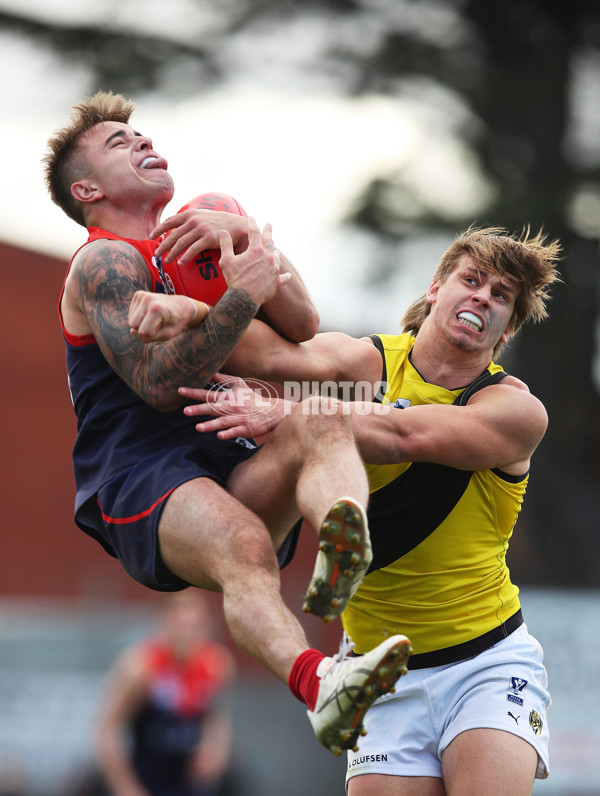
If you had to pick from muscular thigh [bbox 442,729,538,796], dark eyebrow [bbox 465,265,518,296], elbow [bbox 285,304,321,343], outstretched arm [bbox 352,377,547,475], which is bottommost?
muscular thigh [bbox 442,729,538,796]

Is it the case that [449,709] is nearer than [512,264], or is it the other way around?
[449,709]

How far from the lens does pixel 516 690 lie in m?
5.22

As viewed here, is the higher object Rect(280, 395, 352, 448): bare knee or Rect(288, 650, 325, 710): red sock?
Rect(280, 395, 352, 448): bare knee

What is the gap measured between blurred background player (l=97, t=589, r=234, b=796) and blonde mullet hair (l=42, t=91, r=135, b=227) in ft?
18.2

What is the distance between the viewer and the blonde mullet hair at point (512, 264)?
A: 5.57m

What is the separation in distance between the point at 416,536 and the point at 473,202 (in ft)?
44.5

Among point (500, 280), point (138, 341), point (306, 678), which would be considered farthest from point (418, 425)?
point (306, 678)

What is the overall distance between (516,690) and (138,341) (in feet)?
7.39

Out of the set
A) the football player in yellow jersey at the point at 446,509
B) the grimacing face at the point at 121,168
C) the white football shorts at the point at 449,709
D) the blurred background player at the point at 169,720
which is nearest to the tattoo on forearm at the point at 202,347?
the football player in yellow jersey at the point at 446,509

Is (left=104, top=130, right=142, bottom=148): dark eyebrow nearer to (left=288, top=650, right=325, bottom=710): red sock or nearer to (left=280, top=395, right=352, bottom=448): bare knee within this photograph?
(left=280, top=395, right=352, bottom=448): bare knee

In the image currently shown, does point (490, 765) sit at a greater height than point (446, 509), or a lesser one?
lesser

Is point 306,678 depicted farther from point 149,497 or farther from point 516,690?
point 516,690

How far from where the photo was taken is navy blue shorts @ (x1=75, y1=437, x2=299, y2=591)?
4738 mm

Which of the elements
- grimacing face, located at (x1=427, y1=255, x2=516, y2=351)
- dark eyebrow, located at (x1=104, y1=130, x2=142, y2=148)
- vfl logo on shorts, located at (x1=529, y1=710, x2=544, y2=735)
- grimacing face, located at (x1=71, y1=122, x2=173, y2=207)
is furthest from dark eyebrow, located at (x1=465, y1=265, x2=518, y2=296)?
vfl logo on shorts, located at (x1=529, y1=710, x2=544, y2=735)
